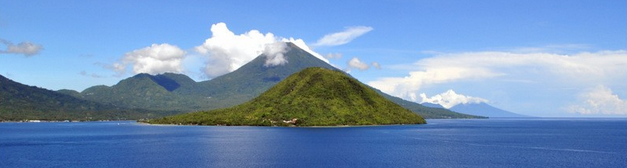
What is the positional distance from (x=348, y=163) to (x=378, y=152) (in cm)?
3442

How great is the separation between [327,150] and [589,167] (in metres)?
83.2

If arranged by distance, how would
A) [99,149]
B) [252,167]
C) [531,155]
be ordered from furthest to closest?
1. [99,149]
2. [531,155]
3. [252,167]

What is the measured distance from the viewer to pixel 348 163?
14625 centimetres

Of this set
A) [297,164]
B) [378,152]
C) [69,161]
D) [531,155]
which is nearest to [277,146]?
[378,152]

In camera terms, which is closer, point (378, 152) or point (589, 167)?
point (589, 167)

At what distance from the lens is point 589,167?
140 meters

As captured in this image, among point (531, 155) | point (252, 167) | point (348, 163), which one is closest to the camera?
point (252, 167)


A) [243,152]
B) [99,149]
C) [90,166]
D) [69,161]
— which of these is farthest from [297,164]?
[99,149]

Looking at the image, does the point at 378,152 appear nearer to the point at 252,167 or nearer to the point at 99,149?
the point at 252,167

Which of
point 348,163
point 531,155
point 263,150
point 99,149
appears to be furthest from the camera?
point 99,149

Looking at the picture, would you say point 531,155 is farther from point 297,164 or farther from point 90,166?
point 90,166

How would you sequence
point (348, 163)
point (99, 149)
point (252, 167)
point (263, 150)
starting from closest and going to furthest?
point (252, 167) < point (348, 163) < point (263, 150) < point (99, 149)

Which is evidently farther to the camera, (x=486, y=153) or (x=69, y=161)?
(x=486, y=153)

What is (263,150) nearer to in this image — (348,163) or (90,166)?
(348,163)
